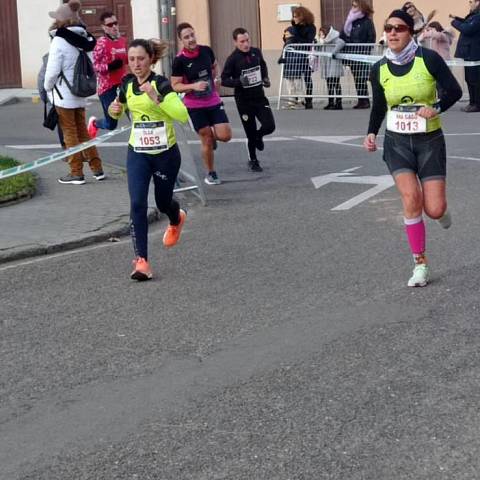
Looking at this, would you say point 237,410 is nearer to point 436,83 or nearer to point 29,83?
point 436,83

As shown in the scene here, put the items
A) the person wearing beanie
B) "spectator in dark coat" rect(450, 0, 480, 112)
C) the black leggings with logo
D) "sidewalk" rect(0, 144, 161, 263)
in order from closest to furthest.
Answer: the person wearing beanie
"sidewalk" rect(0, 144, 161, 263)
the black leggings with logo
"spectator in dark coat" rect(450, 0, 480, 112)

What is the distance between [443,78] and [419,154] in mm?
526

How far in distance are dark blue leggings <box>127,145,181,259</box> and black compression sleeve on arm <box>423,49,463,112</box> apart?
195cm

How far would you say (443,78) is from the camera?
8297 mm

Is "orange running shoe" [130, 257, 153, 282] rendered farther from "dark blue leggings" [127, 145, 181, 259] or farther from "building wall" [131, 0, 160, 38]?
"building wall" [131, 0, 160, 38]

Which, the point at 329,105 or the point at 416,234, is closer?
the point at 416,234

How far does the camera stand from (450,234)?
1023 centimetres

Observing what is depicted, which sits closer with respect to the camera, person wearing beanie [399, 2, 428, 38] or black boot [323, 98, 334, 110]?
person wearing beanie [399, 2, 428, 38]

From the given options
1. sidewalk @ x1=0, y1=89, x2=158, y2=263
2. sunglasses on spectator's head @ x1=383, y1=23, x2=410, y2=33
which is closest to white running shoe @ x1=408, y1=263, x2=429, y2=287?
sunglasses on spectator's head @ x1=383, y1=23, x2=410, y2=33

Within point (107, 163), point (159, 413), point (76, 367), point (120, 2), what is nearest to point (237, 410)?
point (159, 413)

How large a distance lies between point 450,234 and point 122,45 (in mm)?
4856

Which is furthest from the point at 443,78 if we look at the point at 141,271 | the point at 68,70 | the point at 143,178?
the point at 68,70

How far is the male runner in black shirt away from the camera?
562 inches

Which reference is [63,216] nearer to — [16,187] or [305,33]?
[16,187]
